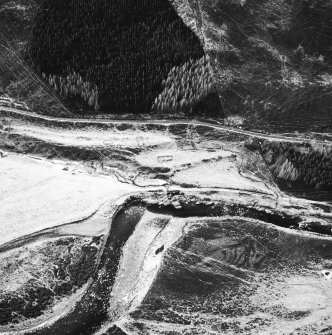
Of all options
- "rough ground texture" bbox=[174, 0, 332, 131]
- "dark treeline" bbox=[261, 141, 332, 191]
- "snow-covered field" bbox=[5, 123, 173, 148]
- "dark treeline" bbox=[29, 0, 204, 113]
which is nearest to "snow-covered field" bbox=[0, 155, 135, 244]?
"snow-covered field" bbox=[5, 123, 173, 148]

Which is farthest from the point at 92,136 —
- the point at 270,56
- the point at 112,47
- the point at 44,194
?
the point at 270,56

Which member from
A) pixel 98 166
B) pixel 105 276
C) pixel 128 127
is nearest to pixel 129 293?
pixel 105 276

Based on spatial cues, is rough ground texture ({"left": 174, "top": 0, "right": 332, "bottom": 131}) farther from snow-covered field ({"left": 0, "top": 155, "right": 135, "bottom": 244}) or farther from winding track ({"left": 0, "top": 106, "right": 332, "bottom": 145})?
snow-covered field ({"left": 0, "top": 155, "right": 135, "bottom": 244})

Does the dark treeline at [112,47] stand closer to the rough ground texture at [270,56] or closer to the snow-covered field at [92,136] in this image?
the snow-covered field at [92,136]

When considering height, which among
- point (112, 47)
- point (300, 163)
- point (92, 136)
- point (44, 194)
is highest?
point (112, 47)

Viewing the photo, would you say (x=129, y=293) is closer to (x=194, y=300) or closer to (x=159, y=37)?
(x=194, y=300)

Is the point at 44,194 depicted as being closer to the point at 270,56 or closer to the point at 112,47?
the point at 112,47

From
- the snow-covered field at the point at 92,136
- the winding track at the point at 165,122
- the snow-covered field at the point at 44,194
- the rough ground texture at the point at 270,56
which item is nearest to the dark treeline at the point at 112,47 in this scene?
the winding track at the point at 165,122

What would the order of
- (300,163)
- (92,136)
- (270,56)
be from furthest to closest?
(270,56), (300,163), (92,136)
